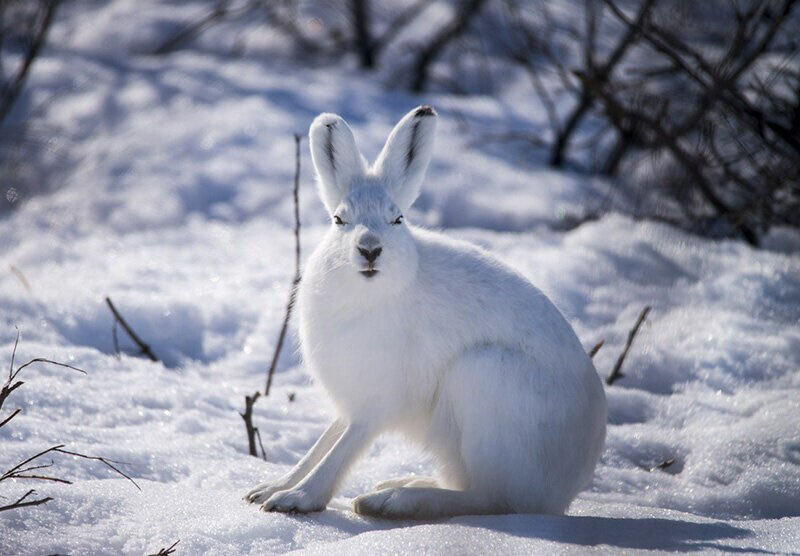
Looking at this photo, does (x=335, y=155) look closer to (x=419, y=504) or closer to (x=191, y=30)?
(x=419, y=504)

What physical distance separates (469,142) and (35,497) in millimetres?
5482

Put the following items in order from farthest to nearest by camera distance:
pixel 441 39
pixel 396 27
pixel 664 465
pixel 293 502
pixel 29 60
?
pixel 396 27 → pixel 441 39 → pixel 29 60 → pixel 664 465 → pixel 293 502

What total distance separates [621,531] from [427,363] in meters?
0.94

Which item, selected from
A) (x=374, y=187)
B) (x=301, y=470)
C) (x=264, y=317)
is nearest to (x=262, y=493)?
(x=301, y=470)

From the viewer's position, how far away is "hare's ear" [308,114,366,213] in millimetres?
3635

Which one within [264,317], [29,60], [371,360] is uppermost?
[371,360]

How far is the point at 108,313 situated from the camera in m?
5.32

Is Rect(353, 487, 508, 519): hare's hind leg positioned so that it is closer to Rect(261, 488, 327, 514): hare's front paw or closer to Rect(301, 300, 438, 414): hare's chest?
Rect(261, 488, 327, 514): hare's front paw

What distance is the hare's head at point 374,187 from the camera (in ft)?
11.1

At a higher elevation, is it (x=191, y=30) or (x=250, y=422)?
(x=250, y=422)

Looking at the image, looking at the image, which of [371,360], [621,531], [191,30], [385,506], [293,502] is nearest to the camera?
[621,531]

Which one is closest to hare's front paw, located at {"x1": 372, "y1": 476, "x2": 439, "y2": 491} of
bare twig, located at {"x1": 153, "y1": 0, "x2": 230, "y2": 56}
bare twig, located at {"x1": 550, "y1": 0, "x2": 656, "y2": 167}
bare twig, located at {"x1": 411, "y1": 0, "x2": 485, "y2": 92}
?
bare twig, located at {"x1": 550, "y1": 0, "x2": 656, "y2": 167}

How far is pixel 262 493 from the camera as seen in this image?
3.38 m

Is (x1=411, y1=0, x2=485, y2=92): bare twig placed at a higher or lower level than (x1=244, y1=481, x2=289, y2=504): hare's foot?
higher
